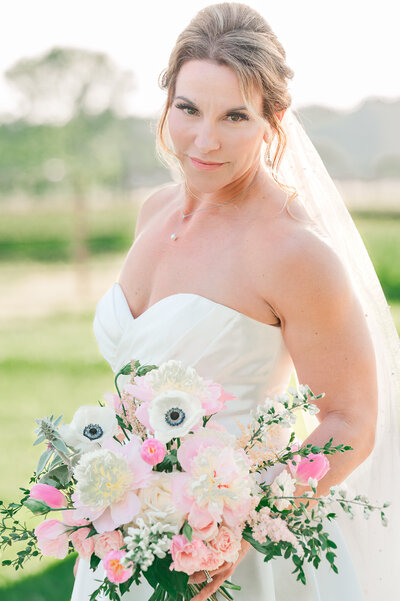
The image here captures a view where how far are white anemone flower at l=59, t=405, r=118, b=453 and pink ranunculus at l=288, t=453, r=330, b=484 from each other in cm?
44

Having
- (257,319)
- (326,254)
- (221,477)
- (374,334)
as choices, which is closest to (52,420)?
(221,477)

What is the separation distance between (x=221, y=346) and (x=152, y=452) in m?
0.72

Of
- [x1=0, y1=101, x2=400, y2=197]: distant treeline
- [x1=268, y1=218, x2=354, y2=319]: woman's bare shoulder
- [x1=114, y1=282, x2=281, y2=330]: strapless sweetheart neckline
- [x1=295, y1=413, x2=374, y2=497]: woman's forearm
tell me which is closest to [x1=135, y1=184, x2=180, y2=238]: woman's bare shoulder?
[x1=114, y1=282, x2=281, y2=330]: strapless sweetheart neckline

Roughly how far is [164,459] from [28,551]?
38 cm

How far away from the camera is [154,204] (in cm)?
299

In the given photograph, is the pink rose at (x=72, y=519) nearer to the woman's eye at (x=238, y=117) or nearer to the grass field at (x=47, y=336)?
the woman's eye at (x=238, y=117)

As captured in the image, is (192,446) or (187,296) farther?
(187,296)

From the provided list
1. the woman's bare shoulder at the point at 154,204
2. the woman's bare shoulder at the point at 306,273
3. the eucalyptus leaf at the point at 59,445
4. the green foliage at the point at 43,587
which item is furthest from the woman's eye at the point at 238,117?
the green foliage at the point at 43,587

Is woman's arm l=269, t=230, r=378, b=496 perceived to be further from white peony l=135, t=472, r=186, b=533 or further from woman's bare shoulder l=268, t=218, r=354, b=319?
white peony l=135, t=472, r=186, b=533

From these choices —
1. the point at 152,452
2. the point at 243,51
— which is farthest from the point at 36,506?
the point at 243,51

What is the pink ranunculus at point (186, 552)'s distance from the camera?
1.53m

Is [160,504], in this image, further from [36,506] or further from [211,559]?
[36,506]

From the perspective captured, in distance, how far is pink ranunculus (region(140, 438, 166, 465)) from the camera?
5.18 feet

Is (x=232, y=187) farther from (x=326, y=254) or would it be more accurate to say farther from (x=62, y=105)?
(x=62, y=105)
